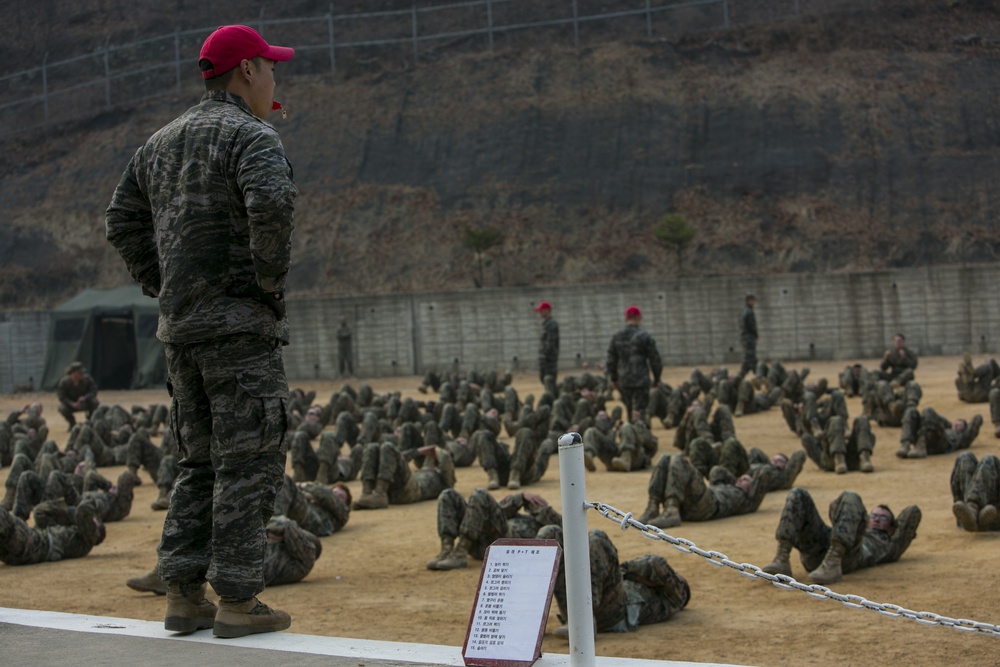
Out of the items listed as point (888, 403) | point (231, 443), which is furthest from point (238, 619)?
point (888, 403)

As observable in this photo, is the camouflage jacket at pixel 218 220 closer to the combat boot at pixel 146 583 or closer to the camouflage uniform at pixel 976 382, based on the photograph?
the combat boot at pixel 146 583

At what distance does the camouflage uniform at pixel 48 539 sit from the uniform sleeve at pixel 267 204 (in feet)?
19.3

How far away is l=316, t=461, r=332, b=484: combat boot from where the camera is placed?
15.1 m

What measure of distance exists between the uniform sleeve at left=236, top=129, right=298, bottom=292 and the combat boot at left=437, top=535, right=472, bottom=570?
15.3 ft

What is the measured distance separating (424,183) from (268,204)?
51.0m

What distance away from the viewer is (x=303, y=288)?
176ft

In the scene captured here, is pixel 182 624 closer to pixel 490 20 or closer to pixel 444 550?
pixel 444 550

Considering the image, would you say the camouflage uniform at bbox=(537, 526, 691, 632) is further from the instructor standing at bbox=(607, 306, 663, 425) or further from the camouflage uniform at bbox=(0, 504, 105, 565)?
the instructor standing at bbox=(607, 306, 663, 425)

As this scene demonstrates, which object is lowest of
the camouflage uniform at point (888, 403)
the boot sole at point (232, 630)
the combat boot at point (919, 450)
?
the combat boot at point (919, 450)

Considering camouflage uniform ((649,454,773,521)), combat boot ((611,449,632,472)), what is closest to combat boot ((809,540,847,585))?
camouflage uniform ((649,454,773,521))

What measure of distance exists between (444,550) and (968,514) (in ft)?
13.5

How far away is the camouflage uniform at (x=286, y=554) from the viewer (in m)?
8.89

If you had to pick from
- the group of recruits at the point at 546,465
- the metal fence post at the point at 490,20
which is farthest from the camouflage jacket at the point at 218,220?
the metal fence post at the point at 490,20

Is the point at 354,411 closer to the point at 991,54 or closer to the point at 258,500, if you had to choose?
the point at 258,500
